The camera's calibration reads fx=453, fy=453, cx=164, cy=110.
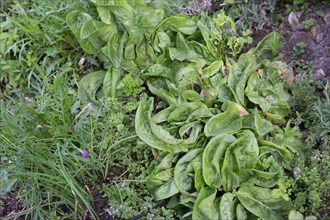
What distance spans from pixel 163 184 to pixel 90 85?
3.36 ft

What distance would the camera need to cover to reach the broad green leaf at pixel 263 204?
237 cm

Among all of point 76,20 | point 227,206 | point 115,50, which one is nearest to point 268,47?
point 115,50

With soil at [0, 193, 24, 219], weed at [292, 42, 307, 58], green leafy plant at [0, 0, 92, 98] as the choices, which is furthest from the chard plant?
soil at [0, 193, 24, 219]

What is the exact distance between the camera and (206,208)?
7.69 feet

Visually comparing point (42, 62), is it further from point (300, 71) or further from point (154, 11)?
point (300, 71)

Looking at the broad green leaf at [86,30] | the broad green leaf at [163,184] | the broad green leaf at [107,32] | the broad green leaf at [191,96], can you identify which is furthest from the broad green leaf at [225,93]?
the broad green leaf at [86,30]

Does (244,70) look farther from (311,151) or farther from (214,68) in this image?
(311,151)

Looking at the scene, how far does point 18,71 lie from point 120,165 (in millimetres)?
1287

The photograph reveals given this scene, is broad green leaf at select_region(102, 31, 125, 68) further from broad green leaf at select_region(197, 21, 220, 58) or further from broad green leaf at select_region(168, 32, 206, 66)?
broad green leaf at select_region(197, 21, 220, 58)

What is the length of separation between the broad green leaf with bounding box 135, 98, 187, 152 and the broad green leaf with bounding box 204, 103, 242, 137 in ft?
0.68

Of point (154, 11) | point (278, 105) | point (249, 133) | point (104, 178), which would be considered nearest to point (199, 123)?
point (249, 133)

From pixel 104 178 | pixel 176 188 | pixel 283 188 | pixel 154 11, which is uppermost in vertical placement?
pixel 154 11

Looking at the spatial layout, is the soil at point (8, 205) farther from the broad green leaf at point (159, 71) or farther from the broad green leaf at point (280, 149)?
the broad green leaf at point (280, 149)

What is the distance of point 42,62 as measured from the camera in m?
3.57
